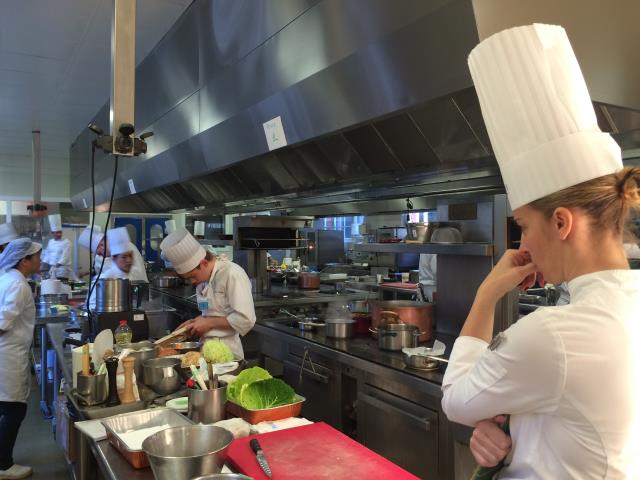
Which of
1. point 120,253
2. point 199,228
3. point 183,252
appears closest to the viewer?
point 183,252

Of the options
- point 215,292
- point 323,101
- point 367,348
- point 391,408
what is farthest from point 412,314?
point 323,101

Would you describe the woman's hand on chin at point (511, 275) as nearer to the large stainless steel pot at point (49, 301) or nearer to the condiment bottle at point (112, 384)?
the condiment bottle at point (112, 384)

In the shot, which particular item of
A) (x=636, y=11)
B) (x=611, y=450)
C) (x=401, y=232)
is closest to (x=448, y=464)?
(x=611, y=450)

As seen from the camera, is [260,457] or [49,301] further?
[49,301]

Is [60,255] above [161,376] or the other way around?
above

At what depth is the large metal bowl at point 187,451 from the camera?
1.30 metres

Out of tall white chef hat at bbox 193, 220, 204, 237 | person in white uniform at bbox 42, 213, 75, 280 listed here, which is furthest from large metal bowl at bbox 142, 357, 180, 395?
person in white uniform at bbox 42, 213, 75, 280

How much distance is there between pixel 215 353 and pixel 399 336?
1207 mm

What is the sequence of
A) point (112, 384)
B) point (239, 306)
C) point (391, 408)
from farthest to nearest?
point (239, 306)
point (391, 408)
point (112, 384)

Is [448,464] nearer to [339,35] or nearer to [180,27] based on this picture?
[339,35]

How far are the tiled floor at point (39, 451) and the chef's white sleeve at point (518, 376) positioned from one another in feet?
12.1

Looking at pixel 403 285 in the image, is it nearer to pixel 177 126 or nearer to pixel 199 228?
pixel 177 126

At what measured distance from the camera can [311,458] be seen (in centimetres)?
150

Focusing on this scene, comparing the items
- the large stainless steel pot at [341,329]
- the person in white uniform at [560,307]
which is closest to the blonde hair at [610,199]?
the person in white uniform at [560,307]
